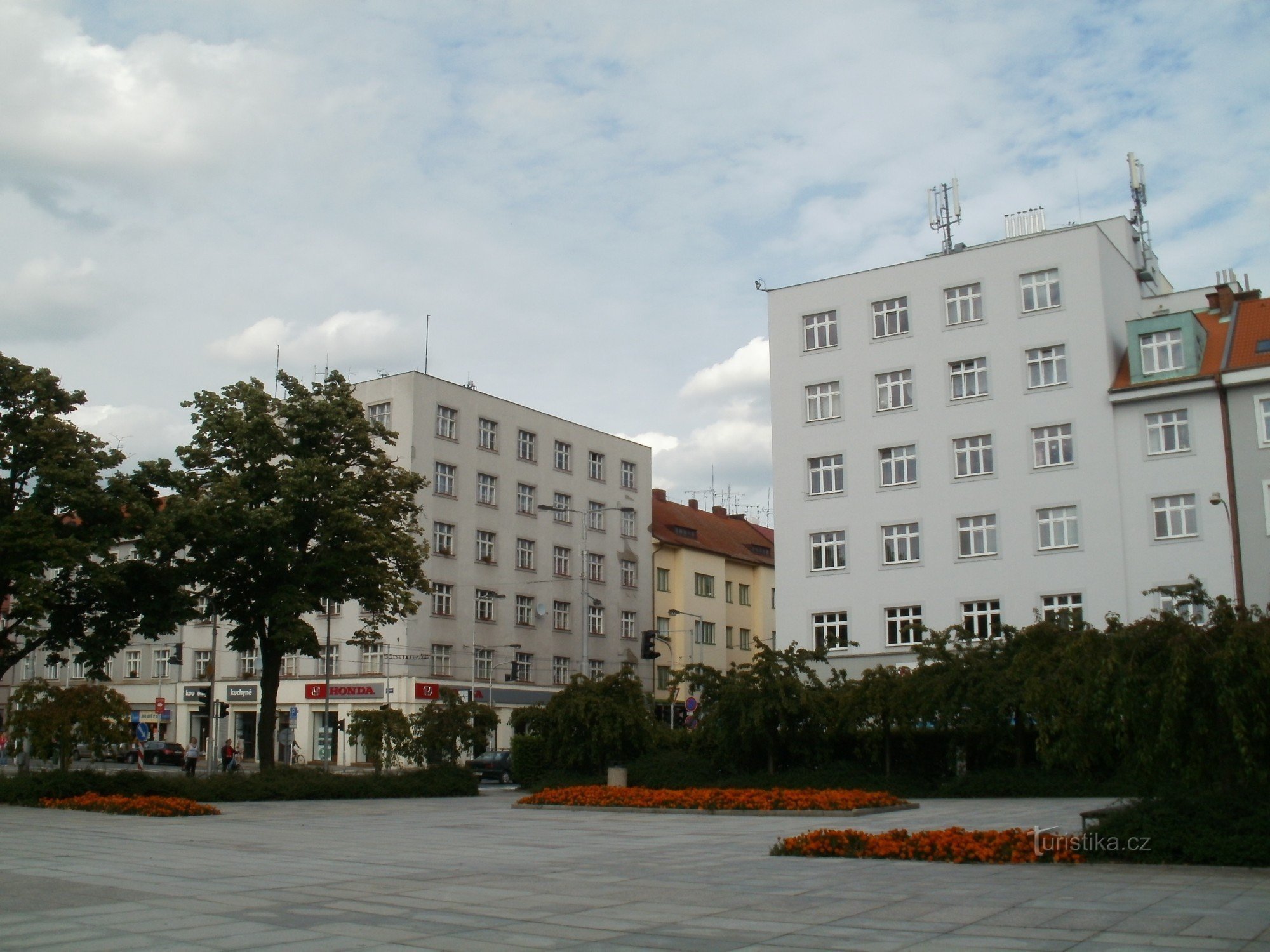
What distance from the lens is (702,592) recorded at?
→ 78938 mm

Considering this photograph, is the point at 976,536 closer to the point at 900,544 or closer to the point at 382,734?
the point at 900,544

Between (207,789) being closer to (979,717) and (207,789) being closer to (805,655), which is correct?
(805,655)

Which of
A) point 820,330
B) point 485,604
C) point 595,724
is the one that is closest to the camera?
point 595,724

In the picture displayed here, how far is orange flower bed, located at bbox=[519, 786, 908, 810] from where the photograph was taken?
83.1ft

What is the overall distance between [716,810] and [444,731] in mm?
16486

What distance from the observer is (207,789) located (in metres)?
32.2

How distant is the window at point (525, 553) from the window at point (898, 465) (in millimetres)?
25782

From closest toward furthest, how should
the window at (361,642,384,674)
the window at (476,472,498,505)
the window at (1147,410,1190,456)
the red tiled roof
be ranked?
the window at (1147,410,1190,456)
the window at (361,642,384,674)
the window at (476,472,498,505)
the red tiled roof

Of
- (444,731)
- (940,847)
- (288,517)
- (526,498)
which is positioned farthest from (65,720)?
(526,498)

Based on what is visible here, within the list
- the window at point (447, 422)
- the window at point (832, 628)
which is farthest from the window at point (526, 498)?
the window at point (832, 628)

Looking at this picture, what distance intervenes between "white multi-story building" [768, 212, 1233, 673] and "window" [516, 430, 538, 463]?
22.0 meters

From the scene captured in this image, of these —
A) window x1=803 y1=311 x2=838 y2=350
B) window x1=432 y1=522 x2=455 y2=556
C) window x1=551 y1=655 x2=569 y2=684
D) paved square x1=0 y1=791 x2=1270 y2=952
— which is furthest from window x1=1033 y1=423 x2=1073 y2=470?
window x1=551 y1=655 x2=569 y2=684

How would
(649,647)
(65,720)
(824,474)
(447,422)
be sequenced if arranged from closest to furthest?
1. (65,720)
2. (649,647)
3. (824,474)
4. (447,422)

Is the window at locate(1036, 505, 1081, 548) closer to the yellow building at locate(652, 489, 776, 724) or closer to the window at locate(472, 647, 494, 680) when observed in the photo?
the yellow building at locate(652, 489, 776, 724)
